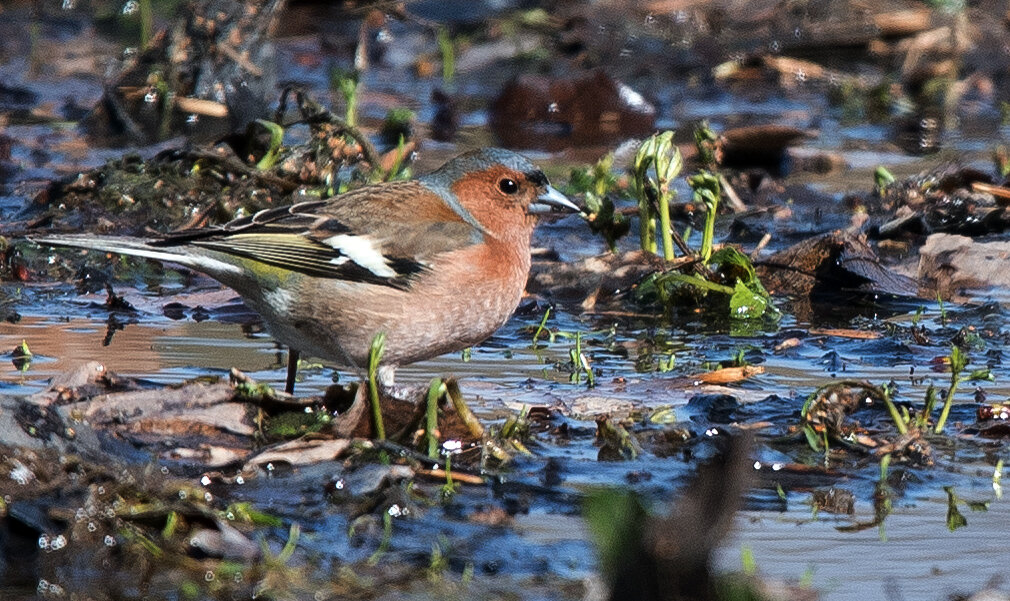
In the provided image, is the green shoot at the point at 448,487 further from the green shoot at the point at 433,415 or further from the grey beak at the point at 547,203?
the grey beak at the point at 547,203

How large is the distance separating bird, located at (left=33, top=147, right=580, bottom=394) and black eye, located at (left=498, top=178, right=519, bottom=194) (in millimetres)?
401

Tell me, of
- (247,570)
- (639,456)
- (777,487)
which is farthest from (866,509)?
(247,570)

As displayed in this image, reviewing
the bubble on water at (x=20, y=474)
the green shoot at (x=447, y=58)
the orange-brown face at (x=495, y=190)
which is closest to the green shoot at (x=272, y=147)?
the orange-brown face at (x=495, y=190)

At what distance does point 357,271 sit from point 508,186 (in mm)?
951

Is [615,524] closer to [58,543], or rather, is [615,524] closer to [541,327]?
[58,543]

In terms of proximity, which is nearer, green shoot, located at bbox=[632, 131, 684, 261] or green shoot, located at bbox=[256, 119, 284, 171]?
green shoot, located at bbox=[632, 131, 684, 261]

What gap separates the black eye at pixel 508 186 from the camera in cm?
598

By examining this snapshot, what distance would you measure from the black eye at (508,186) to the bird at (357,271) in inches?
15.8

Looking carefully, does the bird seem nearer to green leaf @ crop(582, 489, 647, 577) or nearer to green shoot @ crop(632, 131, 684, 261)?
green shoot @ crop(632, 131, 684, 261)

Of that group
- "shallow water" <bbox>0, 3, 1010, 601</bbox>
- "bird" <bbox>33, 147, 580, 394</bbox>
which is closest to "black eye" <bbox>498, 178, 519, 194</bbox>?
"bird" <bbox>33, 147, 580, 394</bbox>

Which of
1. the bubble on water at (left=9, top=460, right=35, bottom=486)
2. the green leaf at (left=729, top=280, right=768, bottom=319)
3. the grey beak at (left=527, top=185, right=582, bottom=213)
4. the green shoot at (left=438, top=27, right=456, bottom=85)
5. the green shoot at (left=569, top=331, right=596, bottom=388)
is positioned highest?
the bubble on water at (left=9, top=460, right=35, bottom=486)

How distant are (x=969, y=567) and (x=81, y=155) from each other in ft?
23.9

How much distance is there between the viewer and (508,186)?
599 cm

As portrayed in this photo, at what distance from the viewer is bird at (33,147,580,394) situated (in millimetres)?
5180
